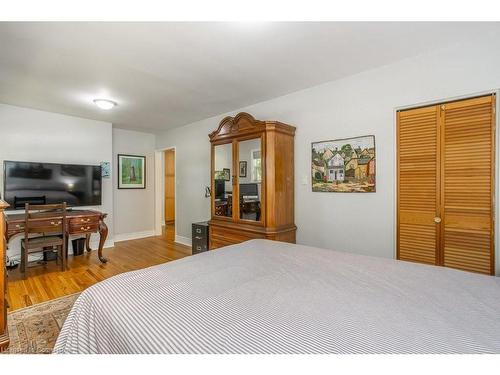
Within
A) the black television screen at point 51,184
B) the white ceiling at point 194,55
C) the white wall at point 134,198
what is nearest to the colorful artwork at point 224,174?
the white ceiling at point 194,55

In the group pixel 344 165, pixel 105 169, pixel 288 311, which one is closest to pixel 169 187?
pixel 105 169

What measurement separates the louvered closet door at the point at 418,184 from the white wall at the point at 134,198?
4854mm

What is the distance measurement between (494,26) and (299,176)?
2.04 meters

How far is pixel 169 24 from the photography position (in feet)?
5.87

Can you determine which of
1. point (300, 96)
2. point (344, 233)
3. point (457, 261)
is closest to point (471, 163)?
point (457, 261)

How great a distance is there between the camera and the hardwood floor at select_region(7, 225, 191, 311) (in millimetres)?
2668

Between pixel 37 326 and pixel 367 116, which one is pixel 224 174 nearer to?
pixel 367 116

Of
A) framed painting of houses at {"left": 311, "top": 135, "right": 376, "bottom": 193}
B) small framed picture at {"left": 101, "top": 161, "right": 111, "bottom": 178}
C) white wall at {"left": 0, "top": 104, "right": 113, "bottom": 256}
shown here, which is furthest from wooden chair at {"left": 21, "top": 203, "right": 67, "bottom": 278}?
framed painting of houses at {"left": 311, "top": 135, "right": 376, "bottom": 193}

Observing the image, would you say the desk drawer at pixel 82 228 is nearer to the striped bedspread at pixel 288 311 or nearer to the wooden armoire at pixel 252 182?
the wooden armoire at pixel 252 182

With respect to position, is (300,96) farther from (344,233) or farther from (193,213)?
(193,213)

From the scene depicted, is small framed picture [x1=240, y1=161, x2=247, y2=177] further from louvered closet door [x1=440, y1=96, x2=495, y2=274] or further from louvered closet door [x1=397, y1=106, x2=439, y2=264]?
louvered closet door [x1=440, y1=96, x2=495, y2=274]

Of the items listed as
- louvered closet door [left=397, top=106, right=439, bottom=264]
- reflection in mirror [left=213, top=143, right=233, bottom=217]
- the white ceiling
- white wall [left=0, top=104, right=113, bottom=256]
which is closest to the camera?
the white ceiling

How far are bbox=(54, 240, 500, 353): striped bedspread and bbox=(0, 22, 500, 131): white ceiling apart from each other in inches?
66.6

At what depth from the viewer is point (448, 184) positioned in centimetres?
214
